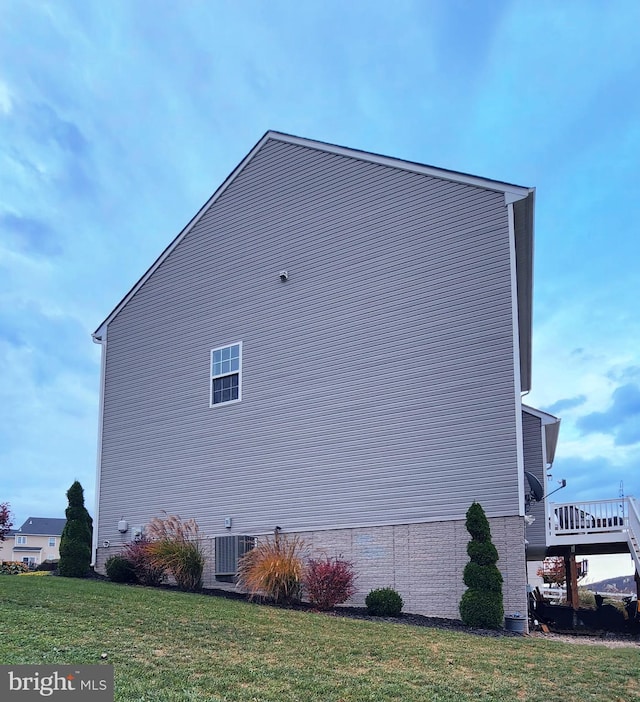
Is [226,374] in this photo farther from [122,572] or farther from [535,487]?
[535,487]

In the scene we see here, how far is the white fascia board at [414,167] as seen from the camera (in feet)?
43.7

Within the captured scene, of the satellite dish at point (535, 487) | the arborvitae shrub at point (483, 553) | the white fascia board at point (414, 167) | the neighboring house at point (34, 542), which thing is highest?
the white fascia board at point (414, 167)

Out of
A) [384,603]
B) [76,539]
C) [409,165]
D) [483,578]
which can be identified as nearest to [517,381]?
[483,578]

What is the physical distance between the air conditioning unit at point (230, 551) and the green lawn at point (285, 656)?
3.62 meters

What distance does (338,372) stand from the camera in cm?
1497

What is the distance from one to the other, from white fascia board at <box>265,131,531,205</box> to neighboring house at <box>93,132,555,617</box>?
0.04 meters

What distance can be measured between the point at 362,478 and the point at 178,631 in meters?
6.02

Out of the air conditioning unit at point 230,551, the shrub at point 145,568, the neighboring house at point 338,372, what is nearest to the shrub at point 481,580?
the neighboring house at point 338,372

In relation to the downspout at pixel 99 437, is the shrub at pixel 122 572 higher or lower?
lower

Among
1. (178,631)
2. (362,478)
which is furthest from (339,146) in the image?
(178,631)

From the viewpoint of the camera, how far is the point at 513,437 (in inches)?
494

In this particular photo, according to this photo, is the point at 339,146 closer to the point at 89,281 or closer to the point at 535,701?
the point at 89,281

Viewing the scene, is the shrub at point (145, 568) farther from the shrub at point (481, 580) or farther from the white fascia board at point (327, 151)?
the shrub at point (481, 580)

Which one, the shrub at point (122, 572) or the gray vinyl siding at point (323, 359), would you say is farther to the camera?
the shrub at point (122, 572)
